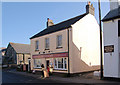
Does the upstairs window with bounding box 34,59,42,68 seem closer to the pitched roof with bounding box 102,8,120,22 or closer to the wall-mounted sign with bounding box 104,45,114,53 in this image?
the wall-mounted sign with bounding box 104,45,114,53

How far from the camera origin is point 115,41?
37.9 ft

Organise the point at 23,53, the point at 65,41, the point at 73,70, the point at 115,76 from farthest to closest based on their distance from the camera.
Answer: the point at 23,53
the point at 65,41
the point at 73,70
the point at 115,76

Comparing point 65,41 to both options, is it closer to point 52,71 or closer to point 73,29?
point 73,29

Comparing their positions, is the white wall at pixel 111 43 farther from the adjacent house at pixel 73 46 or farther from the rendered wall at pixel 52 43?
the rendered wall at pixel 52 43

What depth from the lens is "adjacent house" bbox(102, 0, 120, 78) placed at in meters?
11.3

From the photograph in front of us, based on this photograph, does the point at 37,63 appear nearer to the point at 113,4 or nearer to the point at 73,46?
the point at 73,46

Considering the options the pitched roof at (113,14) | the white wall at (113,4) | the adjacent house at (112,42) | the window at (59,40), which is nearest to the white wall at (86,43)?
the window at (59,40)

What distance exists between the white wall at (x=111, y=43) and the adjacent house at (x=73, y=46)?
4359 mm

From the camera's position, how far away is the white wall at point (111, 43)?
11.4 meters

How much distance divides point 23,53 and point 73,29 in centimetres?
2514

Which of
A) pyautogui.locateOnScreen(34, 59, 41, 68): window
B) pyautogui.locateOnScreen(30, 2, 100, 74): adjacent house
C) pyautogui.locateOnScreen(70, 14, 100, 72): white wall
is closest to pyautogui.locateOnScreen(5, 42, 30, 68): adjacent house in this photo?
pyautogui.locateOnScreen(34, 59, 41, 68): window

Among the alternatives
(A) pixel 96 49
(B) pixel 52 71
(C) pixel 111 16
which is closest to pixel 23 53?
(B) pixel 52 71

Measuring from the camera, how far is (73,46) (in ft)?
50.6

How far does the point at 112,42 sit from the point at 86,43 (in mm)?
5672
